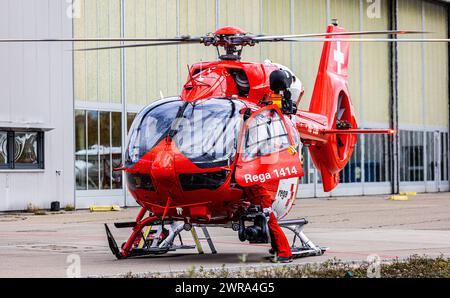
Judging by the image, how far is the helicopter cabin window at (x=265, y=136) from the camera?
14.4 meters

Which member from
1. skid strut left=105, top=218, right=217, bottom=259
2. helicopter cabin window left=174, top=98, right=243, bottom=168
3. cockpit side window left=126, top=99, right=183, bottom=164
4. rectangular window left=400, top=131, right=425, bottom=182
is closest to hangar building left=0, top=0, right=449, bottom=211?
rectangular window left=400, top=131, right=425, bottom=182

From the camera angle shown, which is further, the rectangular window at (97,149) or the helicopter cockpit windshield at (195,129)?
the rectangular window at (97,149)

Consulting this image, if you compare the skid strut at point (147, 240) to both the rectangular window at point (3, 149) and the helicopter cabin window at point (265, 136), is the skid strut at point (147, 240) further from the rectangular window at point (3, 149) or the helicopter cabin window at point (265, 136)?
the rectangular window at point (3, 149)

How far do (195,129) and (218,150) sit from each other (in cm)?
47

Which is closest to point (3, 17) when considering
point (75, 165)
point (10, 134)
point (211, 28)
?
point (10, 134)

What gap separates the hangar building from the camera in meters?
32.8

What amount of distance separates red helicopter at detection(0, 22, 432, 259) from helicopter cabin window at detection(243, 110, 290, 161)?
2 cm

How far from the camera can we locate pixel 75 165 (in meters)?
35.1

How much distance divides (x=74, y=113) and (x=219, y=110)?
839 inches

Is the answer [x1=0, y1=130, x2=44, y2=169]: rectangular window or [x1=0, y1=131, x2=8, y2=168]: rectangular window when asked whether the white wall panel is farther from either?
[x1=0, y1=131, x2=8, y2=168]: rectangular window

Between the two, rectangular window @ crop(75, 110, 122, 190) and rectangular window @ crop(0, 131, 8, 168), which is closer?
rectangular window @ crop(0, 131, 8, 168)

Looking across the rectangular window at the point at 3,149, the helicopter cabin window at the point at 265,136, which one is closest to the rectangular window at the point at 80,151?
the rectangular window at the point at 3,149

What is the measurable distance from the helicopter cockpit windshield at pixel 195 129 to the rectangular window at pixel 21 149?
1859cm
